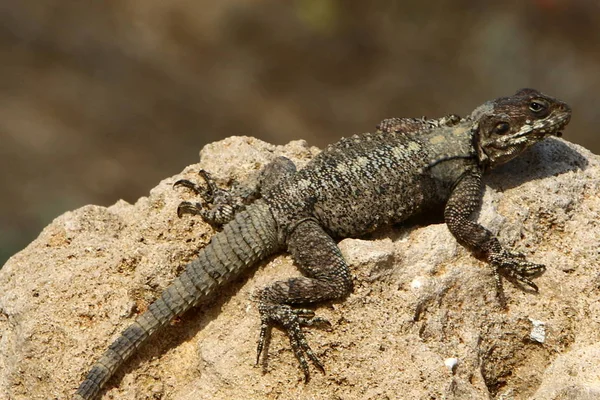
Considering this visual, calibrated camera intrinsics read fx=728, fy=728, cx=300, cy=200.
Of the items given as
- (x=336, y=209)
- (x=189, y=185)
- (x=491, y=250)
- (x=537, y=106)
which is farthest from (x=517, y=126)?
(x=189, y=185)

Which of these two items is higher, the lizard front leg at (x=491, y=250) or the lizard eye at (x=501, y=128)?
the lizard eye at (x=501, y=128)

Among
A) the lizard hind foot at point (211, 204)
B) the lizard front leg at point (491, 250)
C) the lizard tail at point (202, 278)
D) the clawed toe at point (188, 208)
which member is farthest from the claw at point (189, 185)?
the lizard front leg at point (491, 250)

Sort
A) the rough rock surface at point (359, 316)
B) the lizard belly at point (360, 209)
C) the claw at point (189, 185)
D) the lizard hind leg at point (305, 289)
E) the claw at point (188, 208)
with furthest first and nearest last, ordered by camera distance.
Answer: the claw at point (189, 185) → the claw at point (188, 208) → the lizard belly at point (360, 209) → the lizard hind leg at point (305, 289) → the rough rock surface at point (359, 316)

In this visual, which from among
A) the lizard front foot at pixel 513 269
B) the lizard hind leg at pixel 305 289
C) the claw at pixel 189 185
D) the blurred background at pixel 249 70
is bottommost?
the lizard front foot at pixel 513 269

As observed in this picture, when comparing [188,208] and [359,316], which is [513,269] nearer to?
[359,316]

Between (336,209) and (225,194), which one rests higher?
(225,194)

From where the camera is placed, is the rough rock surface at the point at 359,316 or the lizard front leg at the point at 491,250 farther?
the lizard front leg at the point at 491,250

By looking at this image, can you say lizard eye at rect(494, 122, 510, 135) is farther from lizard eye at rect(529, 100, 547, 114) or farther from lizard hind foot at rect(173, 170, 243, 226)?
lizard hind foot at rect(173, 170, 243, 226)

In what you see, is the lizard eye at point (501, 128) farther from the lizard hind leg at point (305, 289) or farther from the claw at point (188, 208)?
the claw at point (188, 208)
